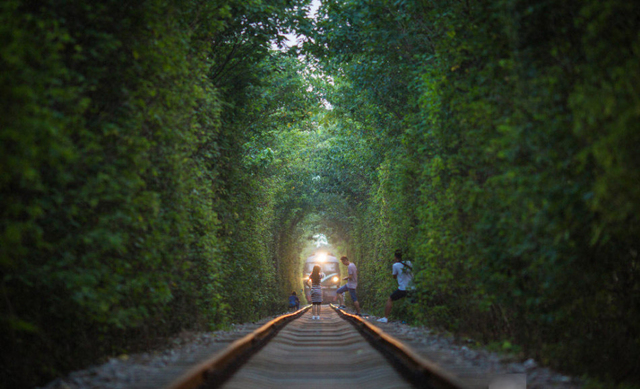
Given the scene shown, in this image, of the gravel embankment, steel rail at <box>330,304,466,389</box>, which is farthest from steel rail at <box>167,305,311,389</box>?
steel rail at <box>330,304,466,389</box>

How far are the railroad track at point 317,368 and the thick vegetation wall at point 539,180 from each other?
1.39 metres

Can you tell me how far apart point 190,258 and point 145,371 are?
4.16 metres

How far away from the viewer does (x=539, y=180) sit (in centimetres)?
518

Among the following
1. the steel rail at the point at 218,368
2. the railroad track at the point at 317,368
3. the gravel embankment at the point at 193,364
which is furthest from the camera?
the railroad track at the point at 317,368

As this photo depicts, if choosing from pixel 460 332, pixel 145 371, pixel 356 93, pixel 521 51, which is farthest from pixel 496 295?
pixel 356 93

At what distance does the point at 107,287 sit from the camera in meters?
5.70

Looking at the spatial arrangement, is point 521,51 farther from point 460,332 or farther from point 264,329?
point 264,329

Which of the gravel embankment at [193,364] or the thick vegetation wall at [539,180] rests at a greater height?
the thick vegetation wall at [539,180]

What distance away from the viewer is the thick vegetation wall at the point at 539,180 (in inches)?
173

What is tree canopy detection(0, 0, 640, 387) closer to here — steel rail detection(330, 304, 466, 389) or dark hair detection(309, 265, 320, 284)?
steel rail detection(330, 304, 466, 389)

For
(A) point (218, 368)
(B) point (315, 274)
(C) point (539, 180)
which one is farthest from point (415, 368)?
(B) point (315, 274)

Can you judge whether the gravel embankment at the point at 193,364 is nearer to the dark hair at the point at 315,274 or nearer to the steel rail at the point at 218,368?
the steel rail at the point at 218,368

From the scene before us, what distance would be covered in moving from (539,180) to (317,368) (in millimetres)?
3348

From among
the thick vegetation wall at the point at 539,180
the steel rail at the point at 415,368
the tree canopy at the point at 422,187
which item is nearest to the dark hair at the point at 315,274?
the tree canopy at the point at 422,187
